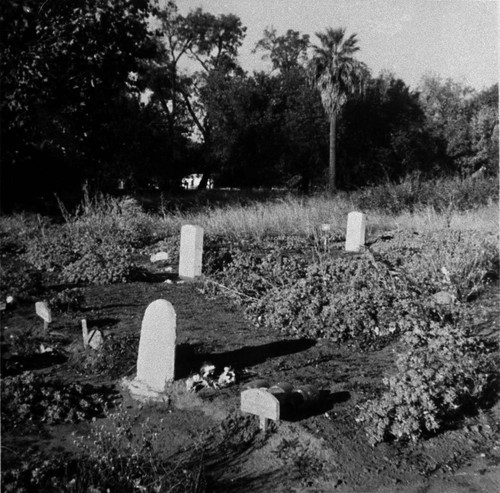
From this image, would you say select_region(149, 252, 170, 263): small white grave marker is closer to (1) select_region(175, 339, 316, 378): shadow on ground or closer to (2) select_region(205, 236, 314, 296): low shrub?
(2) select_region(205, 236, 314, 296): low shrub

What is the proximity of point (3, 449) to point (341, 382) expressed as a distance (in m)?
2.72

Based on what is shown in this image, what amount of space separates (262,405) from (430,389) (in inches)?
49.0

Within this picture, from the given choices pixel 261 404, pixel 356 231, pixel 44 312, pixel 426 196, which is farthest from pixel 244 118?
pixel 261 404

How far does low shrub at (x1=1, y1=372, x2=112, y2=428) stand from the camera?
380 cm

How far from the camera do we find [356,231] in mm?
10547

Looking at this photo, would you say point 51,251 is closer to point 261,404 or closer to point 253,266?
point 253,266

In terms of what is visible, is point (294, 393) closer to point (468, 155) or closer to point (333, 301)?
point (333, 301)

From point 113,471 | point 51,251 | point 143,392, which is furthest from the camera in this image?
point 51,251

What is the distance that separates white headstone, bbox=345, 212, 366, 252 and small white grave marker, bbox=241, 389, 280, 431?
717cm

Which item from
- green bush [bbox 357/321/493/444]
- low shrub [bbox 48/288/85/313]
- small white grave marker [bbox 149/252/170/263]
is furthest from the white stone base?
small white grave marker [bbox 149/252/170/263]

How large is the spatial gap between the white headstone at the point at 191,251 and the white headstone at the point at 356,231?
385 centimetres

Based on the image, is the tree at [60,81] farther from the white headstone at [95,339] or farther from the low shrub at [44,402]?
the low shrub at [44,402]

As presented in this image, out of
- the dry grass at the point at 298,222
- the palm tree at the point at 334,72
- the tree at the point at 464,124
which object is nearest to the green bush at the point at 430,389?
the dry grass at the point at 298,222

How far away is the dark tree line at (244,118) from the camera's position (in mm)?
16625
